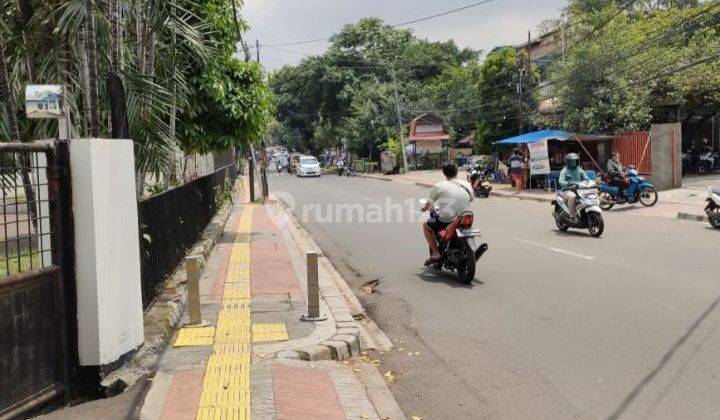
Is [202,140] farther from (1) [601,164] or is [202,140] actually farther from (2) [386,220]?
(1) [601,164]

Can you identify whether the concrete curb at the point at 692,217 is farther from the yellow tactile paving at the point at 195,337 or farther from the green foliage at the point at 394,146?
the green foliage at the point at 394,146

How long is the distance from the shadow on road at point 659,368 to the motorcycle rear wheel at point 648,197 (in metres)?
12.0

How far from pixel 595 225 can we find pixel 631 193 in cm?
614

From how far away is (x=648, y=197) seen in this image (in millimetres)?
18125

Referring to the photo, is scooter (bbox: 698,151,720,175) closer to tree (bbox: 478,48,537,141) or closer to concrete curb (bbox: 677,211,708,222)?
tree (bbox: 478,48,537,141)

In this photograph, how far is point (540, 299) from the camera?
7.48 m

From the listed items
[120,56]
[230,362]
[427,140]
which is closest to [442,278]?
[230,362]

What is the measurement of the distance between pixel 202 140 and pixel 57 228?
844 cm

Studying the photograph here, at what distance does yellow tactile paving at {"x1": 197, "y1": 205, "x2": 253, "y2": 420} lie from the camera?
413 centimetres

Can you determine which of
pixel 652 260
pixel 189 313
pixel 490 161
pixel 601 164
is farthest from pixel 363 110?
pixel 189 313

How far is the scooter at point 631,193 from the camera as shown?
17.8m

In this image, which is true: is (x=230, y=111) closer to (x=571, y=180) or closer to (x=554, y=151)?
(x=571, y=180)

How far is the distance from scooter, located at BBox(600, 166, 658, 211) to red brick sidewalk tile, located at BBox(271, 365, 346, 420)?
14792 mm

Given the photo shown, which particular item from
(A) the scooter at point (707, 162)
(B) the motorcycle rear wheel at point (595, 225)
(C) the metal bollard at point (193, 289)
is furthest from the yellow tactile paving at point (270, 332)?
(A) the scooter at point (707, 162)
